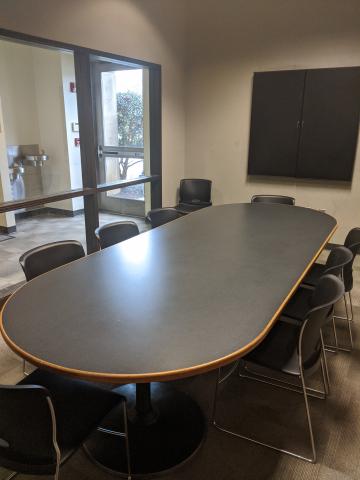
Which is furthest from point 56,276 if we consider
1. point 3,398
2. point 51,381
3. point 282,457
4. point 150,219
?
point 150,219

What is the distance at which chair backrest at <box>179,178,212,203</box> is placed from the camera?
16.7 feet

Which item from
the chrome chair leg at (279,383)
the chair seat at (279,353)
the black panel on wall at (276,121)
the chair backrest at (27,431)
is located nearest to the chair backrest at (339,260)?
the chair seat at (279,353)

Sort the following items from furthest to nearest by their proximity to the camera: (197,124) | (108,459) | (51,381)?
1. (197,124)
2. (108,459)
3. (51,381)

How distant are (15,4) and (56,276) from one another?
224 cm

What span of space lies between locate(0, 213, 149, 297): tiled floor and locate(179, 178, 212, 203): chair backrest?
0.76 metres

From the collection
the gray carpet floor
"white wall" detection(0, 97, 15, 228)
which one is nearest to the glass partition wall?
"white wall" detection(0, 97, 15, 228)

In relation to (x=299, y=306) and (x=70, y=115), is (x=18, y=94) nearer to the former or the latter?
(x=70, y=115)

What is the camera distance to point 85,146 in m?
3.64

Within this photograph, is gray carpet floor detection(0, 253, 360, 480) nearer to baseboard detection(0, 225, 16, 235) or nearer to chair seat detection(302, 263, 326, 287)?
chair seat detection(302, 263, 326, 287)

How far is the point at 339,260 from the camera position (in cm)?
220

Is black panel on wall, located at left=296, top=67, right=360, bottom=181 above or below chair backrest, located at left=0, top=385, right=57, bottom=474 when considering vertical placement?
above

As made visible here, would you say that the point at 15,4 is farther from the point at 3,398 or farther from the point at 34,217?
the point at 34,217

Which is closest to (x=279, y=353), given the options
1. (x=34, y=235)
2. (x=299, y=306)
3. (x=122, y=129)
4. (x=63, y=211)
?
(x=299, y=306)

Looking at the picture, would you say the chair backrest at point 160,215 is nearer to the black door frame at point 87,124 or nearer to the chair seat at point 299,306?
the black door frame at point 87,124
